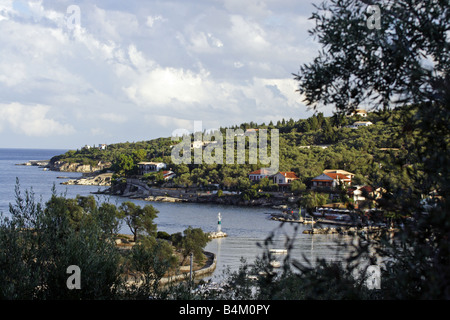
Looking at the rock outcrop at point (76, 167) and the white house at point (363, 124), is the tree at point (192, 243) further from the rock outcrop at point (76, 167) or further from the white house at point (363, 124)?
the rock outcrop at point (76, 167)

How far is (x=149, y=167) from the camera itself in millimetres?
66625

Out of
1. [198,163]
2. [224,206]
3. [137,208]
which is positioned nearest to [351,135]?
[198,163]

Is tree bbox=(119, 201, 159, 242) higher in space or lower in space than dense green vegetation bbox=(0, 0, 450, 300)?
lower

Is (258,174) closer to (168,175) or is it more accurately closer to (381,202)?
(168,175)

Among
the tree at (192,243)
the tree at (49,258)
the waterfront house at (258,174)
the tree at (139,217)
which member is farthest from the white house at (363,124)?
the tree at (49,258)

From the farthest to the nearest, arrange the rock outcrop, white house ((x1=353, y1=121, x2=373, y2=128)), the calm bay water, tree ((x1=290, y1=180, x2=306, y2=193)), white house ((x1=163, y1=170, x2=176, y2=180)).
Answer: the rock outcrop, white house ((x1=353, y1=121, x2=373, y2=128)), white house ((x1=163, y1=170, x2=176, y2=180)), tree ((x1=290, y1=180, x2=306, y2=193)), the calm bay water

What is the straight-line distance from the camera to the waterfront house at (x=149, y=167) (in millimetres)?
65312

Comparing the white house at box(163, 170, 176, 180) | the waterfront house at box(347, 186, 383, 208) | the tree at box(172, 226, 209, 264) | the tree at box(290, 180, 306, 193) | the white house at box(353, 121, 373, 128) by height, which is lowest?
the tree at box(172, 226, 209, 264)

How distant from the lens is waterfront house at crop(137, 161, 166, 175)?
65312 mm

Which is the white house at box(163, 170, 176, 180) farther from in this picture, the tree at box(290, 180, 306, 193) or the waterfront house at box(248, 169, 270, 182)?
the tree at box(290, 180, 306, 193)

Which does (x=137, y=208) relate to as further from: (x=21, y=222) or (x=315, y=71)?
(x=315, y=71)

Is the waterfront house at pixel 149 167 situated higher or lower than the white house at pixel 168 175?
higher

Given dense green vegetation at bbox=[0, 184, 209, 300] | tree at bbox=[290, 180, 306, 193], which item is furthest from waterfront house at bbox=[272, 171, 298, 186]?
dense green vegetation at bbox=[0, 184, 209, 300]
